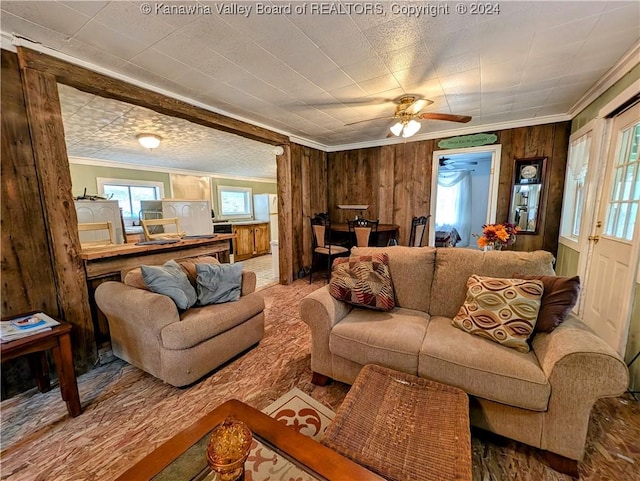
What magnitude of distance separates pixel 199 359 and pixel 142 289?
69cm

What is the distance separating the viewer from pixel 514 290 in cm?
163

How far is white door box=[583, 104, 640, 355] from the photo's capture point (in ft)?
6.50

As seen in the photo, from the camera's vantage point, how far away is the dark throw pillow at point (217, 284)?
2.27 m

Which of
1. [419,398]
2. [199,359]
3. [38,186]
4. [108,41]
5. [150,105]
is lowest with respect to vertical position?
[199,359]

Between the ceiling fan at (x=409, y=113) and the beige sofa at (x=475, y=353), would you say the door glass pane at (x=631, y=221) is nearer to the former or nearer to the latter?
the beige sofa at (x=475, y=353)

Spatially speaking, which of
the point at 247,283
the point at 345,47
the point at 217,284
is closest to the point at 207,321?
the point at 217,284

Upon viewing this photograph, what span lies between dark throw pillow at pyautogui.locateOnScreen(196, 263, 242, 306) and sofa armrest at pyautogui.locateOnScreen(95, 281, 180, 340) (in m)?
0.34

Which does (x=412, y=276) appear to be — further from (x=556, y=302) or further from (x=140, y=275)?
(x=140, y=275)

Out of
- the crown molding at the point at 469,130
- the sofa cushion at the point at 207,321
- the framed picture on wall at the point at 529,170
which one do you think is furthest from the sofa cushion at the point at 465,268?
the crown molding at the point at 469,130

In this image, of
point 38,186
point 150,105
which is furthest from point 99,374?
point 150,105

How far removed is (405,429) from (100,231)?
11.7 ft

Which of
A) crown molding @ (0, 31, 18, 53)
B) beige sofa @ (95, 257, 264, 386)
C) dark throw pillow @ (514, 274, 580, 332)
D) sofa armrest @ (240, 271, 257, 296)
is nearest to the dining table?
sofa armrest @ (240, 271, 257, 296)

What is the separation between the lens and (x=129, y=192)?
5680 millimetres

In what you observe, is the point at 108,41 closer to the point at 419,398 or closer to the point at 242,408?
the point at 242,408
